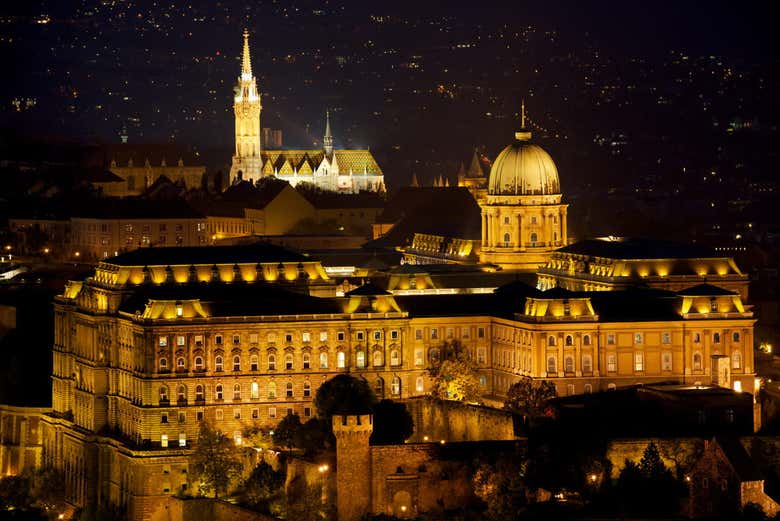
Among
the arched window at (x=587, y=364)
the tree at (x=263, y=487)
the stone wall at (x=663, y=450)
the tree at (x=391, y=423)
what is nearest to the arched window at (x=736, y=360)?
the arched window at (x=587, y=364)

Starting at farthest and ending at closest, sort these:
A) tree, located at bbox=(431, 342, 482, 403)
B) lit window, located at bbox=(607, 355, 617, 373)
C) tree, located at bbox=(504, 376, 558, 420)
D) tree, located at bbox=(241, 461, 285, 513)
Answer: lit window, located at bbox=(607, 355, 617, 373), tree, located at bbox=(431, 342, 482, 403), tree, located at bbox=(504, 376, 558, 420), tree, located at bbox=(241, 461, 285, 513)

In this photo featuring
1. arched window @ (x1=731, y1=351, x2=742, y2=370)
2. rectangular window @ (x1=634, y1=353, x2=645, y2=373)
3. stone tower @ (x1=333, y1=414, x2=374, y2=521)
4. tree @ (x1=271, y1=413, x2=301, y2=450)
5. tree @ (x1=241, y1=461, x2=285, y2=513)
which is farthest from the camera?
arched window @ (x1=731, y1=351, x2=742, y2=370)

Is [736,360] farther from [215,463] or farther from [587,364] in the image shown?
[215,463]

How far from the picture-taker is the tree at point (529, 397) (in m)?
142

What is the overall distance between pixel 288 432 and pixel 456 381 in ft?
38.6

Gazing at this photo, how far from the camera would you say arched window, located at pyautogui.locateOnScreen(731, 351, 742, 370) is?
15238 centimetres

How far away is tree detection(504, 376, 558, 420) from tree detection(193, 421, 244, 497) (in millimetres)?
13551

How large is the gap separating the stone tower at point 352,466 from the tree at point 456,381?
18415 mm

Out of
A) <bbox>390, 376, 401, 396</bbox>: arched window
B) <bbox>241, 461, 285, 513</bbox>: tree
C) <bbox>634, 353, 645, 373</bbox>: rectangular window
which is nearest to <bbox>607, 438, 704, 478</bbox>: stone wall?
<bbox>241, 461, 285, 513</bbox>: tree

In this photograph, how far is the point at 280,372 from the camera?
149750 mm

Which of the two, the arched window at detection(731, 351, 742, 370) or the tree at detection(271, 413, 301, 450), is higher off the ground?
the arched window at detection(731, 351, 742, 370)

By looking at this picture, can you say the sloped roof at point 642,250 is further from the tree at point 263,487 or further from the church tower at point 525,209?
the tree at point 263,487

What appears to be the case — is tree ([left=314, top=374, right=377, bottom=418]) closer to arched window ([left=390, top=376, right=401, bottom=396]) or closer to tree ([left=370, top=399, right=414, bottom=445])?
tree ([left=370, top=399, right=414, bottom=445])

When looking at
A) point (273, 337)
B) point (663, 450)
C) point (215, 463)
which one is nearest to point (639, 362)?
point (273, 337)
